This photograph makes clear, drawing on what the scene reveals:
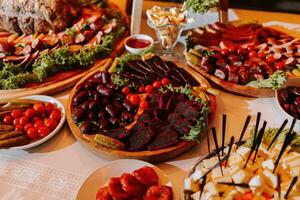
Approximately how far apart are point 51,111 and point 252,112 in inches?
47.9

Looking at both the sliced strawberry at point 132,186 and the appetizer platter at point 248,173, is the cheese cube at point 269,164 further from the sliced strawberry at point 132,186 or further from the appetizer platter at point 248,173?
the sliced strawberry at point 132,186

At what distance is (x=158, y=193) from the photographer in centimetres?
164

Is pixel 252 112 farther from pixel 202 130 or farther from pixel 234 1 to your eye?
pixel 234 1

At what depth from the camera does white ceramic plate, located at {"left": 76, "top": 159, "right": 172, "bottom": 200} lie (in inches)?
66.1

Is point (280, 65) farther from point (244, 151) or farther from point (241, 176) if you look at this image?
point (241, 176)

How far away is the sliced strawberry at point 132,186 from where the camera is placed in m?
1.63

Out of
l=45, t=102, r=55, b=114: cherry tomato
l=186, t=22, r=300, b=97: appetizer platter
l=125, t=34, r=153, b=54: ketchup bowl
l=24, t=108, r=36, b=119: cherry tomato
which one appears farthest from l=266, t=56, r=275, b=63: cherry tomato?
l=24, t=108, r=36, b=119: cherry tomato

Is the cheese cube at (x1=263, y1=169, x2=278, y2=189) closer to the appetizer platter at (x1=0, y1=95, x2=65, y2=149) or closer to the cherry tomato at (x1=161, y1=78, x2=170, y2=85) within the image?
the cherry tomato at (x1=161, y1=78, x2=170, y2=85)

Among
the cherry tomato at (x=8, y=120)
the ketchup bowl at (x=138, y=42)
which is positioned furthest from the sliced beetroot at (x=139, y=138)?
the ketchup bowl at (x=138, y=42)

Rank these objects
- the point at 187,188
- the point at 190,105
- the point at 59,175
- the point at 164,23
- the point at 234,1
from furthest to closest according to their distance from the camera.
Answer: the point at 234,1 → the point at 164,23 → the point at 190,105 → the point at 59,175 → the point at 187,188

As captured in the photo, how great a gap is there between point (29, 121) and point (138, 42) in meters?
1.07


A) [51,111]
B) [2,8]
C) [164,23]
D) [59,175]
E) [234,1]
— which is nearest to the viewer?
[59,175]

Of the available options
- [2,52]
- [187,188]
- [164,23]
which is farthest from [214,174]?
[2,52]

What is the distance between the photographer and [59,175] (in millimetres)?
1833
